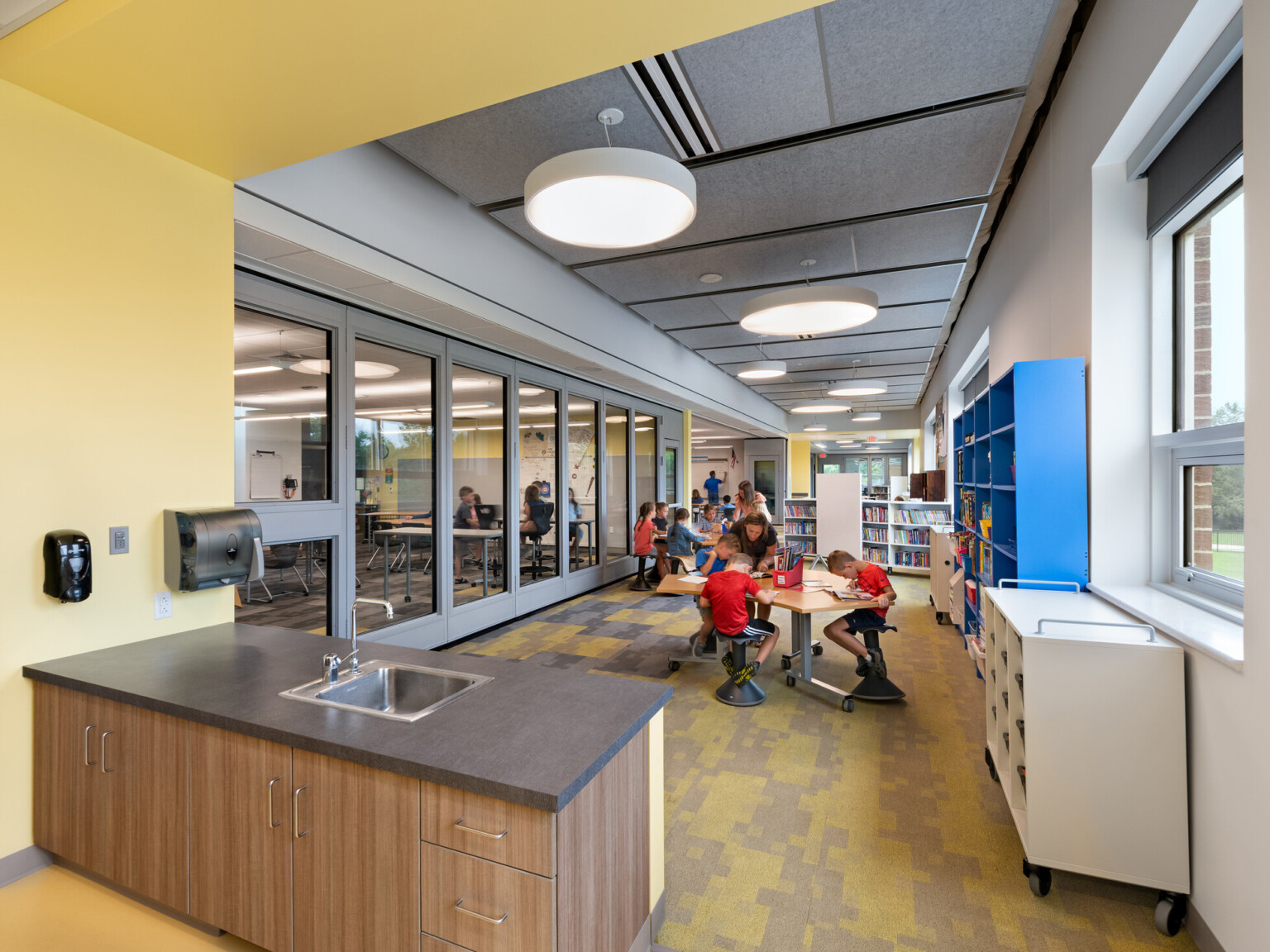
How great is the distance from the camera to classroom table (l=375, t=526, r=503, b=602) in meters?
4.79

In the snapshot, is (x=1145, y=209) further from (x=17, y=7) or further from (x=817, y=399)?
A: (x=817, y=399)

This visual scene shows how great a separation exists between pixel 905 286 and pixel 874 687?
401 centimetres

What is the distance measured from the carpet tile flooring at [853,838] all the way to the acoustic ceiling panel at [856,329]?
4146mm

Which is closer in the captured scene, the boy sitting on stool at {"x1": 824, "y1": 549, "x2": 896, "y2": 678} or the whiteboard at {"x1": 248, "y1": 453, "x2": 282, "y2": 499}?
the whiteboard at {"x1": 248, "y1": 453, "x2": 282, "y2": 499}

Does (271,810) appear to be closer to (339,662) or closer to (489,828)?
(339,662)

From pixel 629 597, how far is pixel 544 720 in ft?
20.3

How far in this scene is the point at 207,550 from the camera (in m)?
2.70

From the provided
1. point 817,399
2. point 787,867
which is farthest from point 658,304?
point 817,399

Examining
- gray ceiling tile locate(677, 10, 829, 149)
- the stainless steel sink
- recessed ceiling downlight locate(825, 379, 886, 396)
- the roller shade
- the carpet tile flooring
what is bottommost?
the carpet tile flooring

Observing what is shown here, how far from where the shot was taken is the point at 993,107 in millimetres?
3172

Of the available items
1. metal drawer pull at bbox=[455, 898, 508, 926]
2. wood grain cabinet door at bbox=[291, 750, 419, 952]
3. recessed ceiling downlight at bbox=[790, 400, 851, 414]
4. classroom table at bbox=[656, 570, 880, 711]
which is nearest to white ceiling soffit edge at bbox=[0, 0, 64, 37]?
wood grain cabinet door at bbox=[291, 750, 419, 952]

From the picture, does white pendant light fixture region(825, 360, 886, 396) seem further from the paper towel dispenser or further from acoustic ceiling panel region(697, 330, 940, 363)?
the paper towel dispenser

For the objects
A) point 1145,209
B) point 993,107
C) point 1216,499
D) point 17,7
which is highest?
point 993,107

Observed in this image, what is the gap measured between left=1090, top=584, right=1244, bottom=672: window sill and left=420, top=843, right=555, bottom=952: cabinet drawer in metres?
2.05
